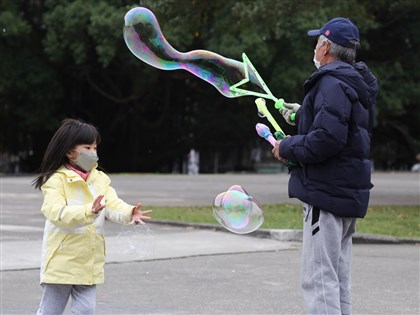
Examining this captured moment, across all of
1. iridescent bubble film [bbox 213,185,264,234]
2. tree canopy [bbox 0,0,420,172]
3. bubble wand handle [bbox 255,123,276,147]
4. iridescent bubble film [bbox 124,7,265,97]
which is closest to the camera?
bubble wand handle [bbox 255,123,276,147]

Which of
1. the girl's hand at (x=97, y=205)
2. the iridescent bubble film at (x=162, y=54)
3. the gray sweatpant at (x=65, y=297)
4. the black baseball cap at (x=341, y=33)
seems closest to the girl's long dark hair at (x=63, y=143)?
the girl's hand at (x=97, y=205)

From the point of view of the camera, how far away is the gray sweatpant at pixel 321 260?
16.5ft

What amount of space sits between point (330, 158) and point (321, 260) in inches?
23.7

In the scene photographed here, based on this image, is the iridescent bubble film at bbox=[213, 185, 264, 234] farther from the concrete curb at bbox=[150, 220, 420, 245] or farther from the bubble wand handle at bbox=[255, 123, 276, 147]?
the concrete curb at bbox=[150, 220, 420, 245]

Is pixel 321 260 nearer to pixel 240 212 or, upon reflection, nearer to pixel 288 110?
pixel 240 212

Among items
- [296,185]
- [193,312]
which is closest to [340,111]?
[296,185]

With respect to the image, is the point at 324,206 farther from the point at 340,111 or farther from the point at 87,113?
the point at 87,113

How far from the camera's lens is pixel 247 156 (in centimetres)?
4662

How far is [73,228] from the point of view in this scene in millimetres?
4965

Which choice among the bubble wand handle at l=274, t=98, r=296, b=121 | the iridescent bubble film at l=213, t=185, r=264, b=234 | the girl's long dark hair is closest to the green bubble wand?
the bubble wand handle at l=274, t=98, r=296, b=121

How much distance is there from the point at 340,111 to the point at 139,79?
115ft

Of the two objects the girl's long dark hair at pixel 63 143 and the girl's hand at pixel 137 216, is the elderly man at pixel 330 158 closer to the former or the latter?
the girl's hand at pixel 137 216

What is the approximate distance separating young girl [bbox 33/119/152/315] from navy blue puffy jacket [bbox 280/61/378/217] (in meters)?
0.97

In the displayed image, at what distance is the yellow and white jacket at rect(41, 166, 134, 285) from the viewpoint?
16.1ft
